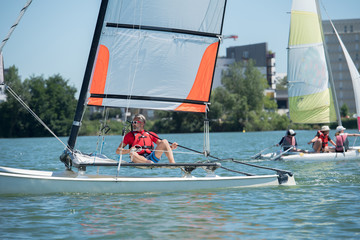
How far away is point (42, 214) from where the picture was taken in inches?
349

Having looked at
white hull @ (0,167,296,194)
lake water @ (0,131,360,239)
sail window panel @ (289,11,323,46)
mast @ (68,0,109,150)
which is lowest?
lake water @ (0,131,360,239)

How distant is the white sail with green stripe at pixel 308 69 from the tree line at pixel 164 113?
45.2m

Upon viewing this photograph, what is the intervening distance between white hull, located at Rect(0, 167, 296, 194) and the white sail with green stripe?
13.7 meters

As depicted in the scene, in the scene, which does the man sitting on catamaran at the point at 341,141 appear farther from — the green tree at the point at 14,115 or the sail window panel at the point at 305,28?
the green tree at the point at 14,115

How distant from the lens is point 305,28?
23.9 meters

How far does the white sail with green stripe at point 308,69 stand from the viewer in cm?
2362

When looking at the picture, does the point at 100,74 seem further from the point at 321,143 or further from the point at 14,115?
the point at 14,115

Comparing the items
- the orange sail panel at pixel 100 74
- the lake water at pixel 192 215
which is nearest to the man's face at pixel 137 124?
the orange sail panel at pixel 100 74

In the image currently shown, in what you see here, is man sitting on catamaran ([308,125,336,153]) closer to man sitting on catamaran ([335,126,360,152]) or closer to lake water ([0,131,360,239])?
man sitting on catamaran ([335,126,360,152])

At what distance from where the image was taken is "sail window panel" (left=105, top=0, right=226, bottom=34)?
10586 millimetres

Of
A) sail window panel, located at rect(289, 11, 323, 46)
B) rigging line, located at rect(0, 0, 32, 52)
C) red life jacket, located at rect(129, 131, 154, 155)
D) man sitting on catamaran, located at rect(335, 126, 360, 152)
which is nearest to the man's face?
red life jacket, located at rect(129, 131, 154, 155)

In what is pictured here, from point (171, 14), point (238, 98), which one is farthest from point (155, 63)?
point (238, 98)

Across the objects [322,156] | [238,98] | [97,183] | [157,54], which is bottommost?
[97,183]

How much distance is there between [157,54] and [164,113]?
59.0 metres
